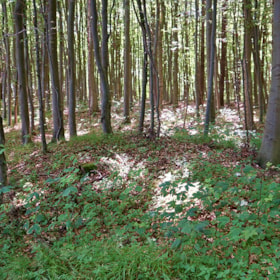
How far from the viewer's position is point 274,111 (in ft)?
16.4

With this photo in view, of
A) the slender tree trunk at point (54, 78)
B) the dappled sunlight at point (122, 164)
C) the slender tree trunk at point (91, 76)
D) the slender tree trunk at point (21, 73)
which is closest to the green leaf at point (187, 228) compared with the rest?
the dappled sunlight at point (122, 164)

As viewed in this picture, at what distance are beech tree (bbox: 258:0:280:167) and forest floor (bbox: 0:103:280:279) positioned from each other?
34cm

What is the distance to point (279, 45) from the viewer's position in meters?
4.85

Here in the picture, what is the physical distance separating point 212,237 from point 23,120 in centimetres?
903

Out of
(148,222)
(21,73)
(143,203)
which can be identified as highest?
(21,73)

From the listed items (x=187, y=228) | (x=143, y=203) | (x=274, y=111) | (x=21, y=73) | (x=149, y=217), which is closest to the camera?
(x=187, y=228)

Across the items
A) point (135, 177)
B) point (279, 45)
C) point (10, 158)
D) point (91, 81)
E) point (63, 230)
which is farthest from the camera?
point (91, 81)

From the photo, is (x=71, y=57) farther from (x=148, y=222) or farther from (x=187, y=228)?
(x=187, y=228)

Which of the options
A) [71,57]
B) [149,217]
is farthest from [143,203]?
[71,57]

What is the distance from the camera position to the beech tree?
192 inches

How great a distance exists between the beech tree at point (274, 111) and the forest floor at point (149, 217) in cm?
34

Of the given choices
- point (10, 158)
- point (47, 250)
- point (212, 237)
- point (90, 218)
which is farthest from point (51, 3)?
point (212, 237)

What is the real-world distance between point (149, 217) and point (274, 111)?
10.5ft

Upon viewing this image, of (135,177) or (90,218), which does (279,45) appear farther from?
(90,218)
